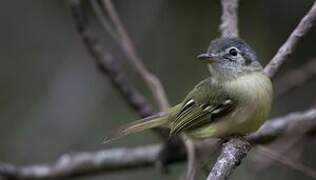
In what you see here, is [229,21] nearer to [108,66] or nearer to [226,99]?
[226,99]

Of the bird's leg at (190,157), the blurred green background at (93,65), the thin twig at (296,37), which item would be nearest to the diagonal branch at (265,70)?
the thin twig at (296,37)

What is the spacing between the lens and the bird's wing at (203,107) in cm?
417

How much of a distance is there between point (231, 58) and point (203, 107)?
299 mm

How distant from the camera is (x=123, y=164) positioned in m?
5.04

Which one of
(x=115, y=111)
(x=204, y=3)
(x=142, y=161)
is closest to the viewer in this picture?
(x=142, y=161)

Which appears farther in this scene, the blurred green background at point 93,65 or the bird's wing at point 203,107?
the blurred green background at point 93,65

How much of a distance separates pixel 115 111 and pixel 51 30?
79 cm

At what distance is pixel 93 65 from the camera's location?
632cm

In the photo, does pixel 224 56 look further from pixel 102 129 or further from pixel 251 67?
pixel 102 129

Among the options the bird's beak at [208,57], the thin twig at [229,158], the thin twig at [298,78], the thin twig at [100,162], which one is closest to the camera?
the thin twig at [229,158]

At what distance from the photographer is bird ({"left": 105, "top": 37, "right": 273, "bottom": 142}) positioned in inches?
157

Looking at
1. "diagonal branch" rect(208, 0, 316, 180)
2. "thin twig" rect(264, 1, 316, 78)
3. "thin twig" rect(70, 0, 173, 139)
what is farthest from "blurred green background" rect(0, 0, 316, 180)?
"thin twig" rect(264, 1, 316, 78)

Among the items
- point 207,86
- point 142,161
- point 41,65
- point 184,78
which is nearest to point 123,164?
point 142,161

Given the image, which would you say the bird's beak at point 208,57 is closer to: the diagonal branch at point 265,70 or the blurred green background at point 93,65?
the diagonal branch at point 265,70
